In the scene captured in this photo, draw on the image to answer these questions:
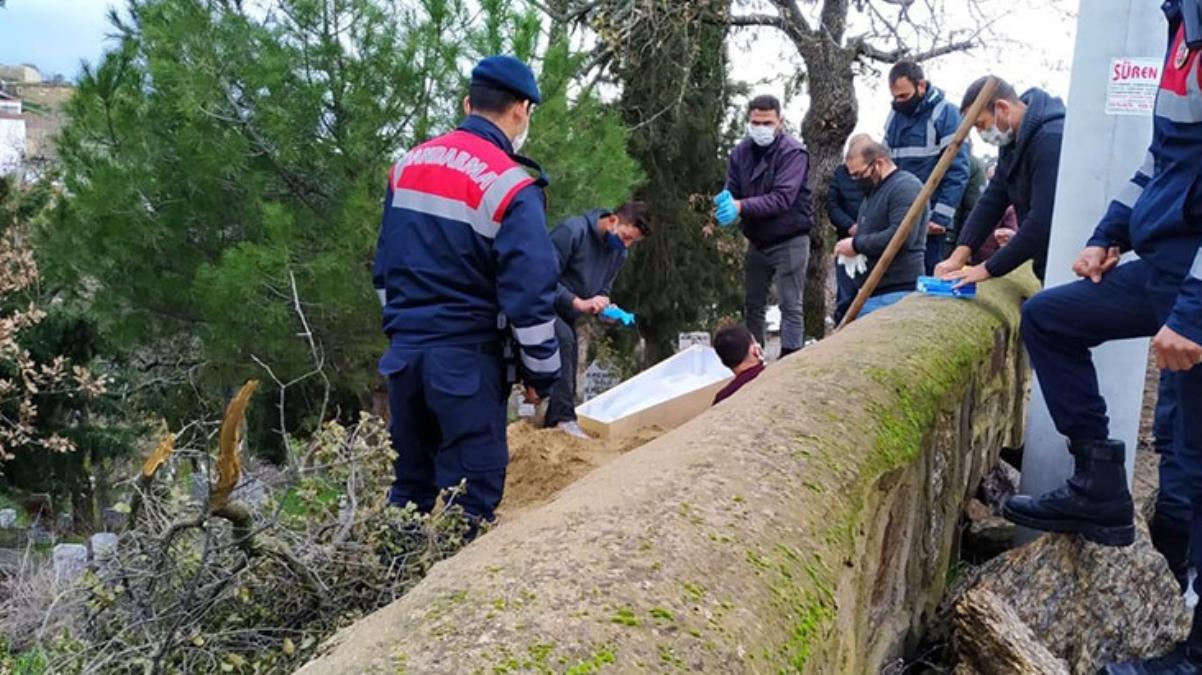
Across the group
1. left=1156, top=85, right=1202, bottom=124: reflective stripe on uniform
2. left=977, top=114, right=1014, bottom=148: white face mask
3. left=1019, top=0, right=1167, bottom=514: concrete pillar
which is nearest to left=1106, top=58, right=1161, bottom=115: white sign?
left=1019, top=0, right=1167, bottom=514: concrete pillar

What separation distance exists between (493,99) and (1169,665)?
244cm

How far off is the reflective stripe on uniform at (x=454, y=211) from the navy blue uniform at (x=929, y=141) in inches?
132

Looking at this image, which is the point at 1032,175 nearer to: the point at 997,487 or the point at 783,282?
the point at 997,487

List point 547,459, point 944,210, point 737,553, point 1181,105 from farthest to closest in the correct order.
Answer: point 944,210 < point 547,459 < point 1181,105 < point 737,553

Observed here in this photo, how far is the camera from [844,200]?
5.92 meters

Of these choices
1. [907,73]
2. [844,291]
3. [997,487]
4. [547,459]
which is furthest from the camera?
[907,73]

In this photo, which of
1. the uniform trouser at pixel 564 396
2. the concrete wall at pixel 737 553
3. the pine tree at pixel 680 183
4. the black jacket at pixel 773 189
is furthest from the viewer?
the pine tree at pixel 680 183

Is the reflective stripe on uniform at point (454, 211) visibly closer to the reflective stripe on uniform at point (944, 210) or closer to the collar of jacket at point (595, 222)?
the collar of jacket at point (595, 222)

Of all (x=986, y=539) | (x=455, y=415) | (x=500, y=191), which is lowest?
(x=986, y=539)

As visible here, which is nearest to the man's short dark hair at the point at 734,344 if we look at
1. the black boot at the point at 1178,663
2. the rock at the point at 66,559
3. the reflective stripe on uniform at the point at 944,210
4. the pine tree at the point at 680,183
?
the reflective stripe on uniform at the point at 944,210

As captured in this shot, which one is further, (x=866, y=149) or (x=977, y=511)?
(x=866, y=149)

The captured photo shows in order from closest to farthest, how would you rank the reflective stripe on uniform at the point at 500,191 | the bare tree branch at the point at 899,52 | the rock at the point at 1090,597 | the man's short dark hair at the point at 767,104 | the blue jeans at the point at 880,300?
the rock at the point at 1090,597, the reflective stripe on uniform at the point at 500,191, the blue jeans at the point at 880,300, the man's short dark hair at the point at 767,104, the bare tree branch at the point at 899,52

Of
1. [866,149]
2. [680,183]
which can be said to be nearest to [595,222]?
[866,149]

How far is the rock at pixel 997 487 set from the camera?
354 centimetres
